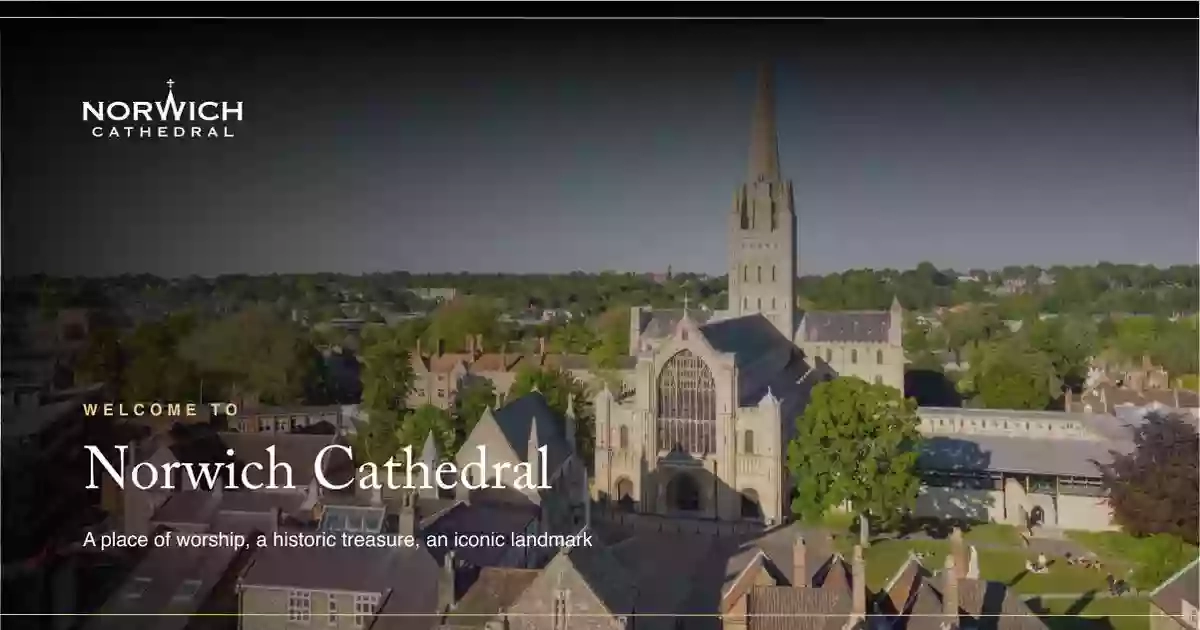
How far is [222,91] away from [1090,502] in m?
5.01

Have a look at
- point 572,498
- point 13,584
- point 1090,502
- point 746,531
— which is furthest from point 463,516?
point 1090,502

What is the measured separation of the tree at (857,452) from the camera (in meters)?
6.20

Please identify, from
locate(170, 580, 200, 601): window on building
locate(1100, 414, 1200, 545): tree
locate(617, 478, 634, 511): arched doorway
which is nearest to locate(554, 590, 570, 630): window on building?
locate(617, 478, 634, 511): arched doorway

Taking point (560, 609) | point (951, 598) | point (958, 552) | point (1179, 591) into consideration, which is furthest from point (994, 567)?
point (560, 609)

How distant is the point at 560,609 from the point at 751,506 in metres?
1.31

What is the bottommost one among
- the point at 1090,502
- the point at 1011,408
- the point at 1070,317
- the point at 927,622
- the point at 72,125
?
the point at 927,622

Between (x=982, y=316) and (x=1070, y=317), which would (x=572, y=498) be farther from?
(x=1070, y=317)

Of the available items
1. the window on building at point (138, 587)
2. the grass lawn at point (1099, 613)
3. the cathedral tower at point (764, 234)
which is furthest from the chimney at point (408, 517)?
the grass lawn at point (1099, 613)

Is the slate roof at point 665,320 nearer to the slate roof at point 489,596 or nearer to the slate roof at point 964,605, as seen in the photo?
the slate roof at point 489,596

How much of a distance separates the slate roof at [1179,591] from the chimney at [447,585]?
3502 mm

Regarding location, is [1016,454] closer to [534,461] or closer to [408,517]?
[534,461]

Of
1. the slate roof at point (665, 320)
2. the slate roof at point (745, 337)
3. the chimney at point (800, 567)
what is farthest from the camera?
the slate roof at point (745, 337)

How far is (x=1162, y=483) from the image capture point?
580cm

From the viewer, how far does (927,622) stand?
Answer: 18.0ft
